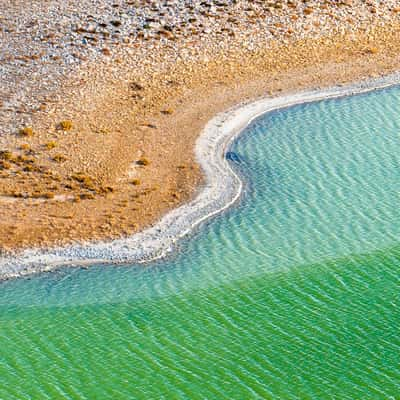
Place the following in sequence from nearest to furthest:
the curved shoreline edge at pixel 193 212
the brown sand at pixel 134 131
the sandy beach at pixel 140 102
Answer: the curved shoreline edge at pixel 193 212 → the sandy beach at pixel 140 102 → the brown sand at pixel 134 131

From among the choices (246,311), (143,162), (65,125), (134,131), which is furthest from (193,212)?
(65,125)

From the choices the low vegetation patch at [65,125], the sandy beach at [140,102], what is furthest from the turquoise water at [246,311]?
the low vegetation patch at [65,125]

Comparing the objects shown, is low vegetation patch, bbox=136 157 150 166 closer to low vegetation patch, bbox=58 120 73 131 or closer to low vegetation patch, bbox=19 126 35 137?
low vegetation patch, bbox=58 120 73 131

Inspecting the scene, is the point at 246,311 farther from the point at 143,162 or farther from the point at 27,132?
the point at 27,132

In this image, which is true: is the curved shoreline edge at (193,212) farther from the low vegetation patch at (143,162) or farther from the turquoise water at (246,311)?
the low vegetation patch at (143,162)

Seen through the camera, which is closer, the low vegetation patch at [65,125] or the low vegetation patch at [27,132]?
the low vegetation patch at [27,132]

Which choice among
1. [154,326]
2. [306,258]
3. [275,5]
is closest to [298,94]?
[275,5]

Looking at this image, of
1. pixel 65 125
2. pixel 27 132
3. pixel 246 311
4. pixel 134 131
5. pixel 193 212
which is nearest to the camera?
pixel 246 311
